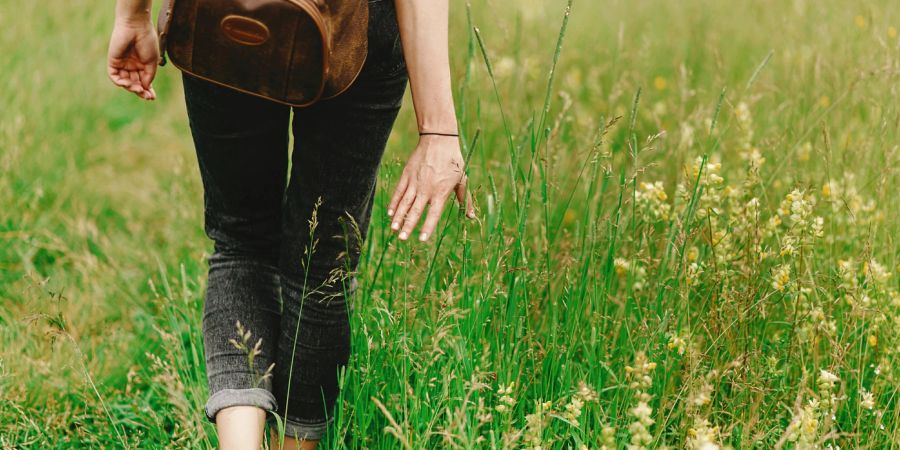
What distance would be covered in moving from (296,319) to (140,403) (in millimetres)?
839

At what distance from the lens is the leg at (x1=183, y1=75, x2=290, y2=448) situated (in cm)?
174

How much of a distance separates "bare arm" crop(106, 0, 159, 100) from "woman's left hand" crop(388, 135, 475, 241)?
567 millimetres

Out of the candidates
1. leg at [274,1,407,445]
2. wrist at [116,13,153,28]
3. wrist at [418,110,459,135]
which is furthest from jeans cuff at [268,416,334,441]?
wrist at [116,13,153,28]

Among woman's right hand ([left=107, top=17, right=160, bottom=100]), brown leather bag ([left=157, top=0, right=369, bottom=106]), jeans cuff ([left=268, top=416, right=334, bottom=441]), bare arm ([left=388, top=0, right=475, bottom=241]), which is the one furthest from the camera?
jeans cuff ([left=268, top=416, right=334, bottom=441])

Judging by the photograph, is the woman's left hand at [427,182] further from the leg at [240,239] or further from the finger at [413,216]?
the leg at [240,239]

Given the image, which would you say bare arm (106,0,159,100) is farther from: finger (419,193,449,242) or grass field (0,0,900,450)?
finger (419,193,449,242)

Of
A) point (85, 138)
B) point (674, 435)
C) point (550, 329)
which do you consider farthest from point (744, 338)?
point (85, 138)

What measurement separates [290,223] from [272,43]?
17.8 inches

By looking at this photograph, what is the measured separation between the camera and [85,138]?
4.23m

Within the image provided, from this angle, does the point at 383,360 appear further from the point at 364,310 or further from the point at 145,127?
the point at 145,127

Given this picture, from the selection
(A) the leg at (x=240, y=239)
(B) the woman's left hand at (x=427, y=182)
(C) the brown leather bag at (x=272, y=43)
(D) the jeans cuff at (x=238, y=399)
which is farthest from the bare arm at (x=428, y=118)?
(D) the jeans cuff at (x=238, y=399)

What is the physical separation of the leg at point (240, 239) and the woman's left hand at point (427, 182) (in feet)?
0.95

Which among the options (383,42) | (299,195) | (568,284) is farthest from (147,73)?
(568,284)

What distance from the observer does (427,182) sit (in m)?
1.72
